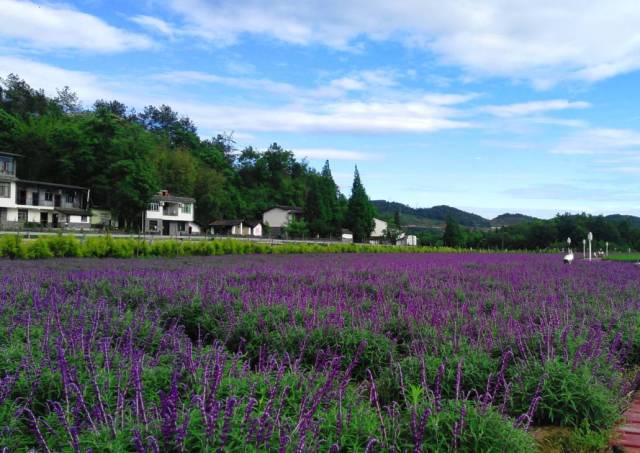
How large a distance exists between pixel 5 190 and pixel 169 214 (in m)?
20.6

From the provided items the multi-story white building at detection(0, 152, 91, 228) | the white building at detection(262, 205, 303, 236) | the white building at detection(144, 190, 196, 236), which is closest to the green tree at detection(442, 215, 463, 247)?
the white building at detection(262, 205, 303, 236)

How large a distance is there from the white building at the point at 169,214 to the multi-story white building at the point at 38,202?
8044 millimetres

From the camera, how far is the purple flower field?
270cm

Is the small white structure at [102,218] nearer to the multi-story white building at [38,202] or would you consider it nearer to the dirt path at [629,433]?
the multi-story white building at [38,202]

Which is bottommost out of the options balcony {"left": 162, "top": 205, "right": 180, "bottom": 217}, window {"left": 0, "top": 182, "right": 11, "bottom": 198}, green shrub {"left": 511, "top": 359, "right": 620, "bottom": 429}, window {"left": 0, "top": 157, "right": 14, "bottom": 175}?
green shrub {"left": 511, "top": 359, "right": 620, "bottom": 429}

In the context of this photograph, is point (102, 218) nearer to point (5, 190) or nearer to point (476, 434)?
point (5, 190)

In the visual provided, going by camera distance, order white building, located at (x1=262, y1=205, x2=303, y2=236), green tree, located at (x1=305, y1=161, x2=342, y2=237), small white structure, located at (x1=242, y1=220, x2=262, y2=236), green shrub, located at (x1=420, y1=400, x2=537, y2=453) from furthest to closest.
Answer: white building, located at (x1=262, y1=205, x2=303, y2=236) → small white structure, located at (x1=242, y1=220, x2=262, y2=236) → green tree, located at (x1=305, y1=161, x2=342, y2=237) → green shrub, located at (x1=420, y1=400, x2=537, y2=453)

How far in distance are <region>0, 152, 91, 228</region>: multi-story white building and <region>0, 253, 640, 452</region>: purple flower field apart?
5384cm

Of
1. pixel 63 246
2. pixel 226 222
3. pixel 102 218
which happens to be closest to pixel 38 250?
pixel 63 246

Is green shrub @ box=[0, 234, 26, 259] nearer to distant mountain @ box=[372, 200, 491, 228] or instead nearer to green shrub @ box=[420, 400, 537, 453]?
green shrub @ box=[420, 400, 537, 453]

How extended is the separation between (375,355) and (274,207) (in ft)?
274

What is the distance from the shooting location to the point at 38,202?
194 ft

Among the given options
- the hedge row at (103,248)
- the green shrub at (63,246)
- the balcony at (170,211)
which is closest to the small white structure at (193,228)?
the balcony at (170,211)

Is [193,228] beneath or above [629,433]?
above
